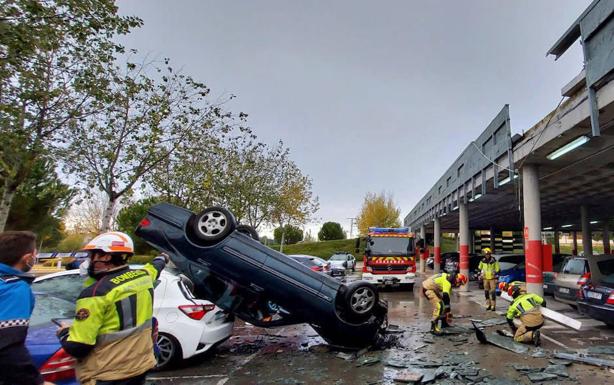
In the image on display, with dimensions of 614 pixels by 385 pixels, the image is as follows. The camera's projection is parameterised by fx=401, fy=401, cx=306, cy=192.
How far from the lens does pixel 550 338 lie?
7.62 meters

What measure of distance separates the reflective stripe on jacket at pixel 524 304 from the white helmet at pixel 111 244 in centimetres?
676

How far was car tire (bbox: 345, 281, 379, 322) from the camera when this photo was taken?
604cm

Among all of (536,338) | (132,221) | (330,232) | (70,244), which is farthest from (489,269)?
(330,232)

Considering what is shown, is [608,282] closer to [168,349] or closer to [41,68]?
[168,349]

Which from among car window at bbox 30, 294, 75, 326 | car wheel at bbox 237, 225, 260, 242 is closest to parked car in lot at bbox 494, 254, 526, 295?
car wheel at bbox 237, 225, 260, 242

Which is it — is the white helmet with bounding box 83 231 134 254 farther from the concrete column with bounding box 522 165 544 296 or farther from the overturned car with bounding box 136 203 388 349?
the concrete column with bounding box 522 165 544 296

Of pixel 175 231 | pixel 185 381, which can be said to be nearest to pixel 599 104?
pixel 175 231

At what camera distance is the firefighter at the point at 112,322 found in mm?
2398

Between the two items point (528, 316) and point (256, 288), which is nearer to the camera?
point (256, 288)

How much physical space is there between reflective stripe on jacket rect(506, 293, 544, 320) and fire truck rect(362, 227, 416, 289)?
8500 millimetres

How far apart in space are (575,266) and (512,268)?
587cm

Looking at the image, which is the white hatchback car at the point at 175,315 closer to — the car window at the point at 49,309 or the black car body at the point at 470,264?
the car window at the point at 49,309

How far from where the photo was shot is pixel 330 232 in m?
60.2

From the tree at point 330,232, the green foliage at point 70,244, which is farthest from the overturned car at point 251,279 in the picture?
the tree at point 330,232
